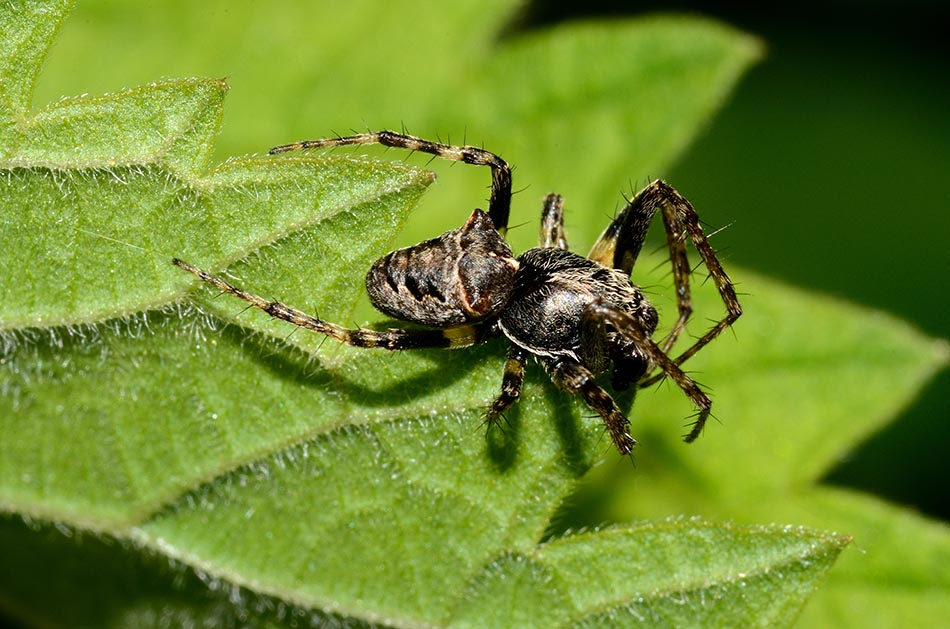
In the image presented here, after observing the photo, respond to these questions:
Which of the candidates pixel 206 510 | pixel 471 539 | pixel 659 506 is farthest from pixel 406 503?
pixel 659 506

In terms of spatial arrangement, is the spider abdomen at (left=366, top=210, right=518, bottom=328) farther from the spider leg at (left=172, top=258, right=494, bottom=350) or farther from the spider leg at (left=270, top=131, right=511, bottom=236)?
the spider leg at (left=270, top=131, right=511, bottom=236)

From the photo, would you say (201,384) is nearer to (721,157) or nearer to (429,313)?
(429,313)

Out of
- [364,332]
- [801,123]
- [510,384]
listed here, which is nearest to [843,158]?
[801,123]

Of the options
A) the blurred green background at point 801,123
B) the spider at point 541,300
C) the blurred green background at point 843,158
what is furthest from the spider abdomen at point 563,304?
the blurred green background at point 843,158

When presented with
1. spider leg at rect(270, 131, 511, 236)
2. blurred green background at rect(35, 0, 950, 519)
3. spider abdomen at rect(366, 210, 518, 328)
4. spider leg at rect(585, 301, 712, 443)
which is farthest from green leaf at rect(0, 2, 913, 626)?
blurred green background at rect(35, 0, 950, 519)

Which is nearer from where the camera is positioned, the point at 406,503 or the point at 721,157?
the point at 406,503

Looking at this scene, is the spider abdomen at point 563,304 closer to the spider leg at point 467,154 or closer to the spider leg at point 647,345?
the spider leg at point 647,345

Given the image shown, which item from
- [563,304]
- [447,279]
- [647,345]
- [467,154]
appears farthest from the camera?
[467,154]

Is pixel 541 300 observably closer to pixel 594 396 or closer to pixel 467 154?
pixel 594 396
